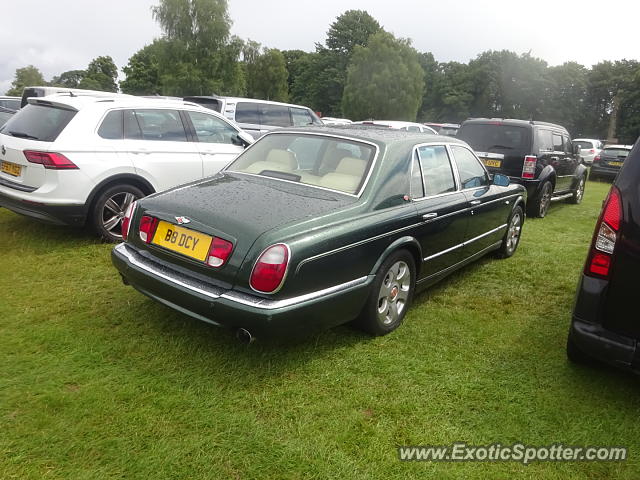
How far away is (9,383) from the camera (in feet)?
9.32

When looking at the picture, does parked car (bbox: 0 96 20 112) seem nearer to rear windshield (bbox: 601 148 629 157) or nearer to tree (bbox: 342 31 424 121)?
rear windshield (bbox: 601 148 629 157)

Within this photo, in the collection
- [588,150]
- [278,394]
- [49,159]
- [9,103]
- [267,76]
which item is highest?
[267,76]

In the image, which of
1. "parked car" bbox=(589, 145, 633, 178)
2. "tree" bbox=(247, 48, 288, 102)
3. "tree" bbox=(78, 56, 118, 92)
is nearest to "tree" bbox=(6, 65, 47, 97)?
"tree" bbox=(78, 56, 118, 92)

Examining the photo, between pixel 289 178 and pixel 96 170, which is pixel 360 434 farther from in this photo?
pixel 96 170

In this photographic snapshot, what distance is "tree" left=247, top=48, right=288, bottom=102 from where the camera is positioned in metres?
49.7

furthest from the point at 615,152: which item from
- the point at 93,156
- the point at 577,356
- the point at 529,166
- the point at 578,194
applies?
the point at 93,156

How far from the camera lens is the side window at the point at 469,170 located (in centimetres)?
469

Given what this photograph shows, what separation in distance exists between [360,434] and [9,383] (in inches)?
82.9

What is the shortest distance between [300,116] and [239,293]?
10938 mm

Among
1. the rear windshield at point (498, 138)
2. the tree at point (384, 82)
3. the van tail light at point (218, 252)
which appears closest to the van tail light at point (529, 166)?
the rear windshield at point (498, 138)

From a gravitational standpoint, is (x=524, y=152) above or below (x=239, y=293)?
above

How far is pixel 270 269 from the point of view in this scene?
8.96 ft

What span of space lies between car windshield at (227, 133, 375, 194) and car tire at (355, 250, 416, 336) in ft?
2.12

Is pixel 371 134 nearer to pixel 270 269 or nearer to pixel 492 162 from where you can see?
pixel 270 269
